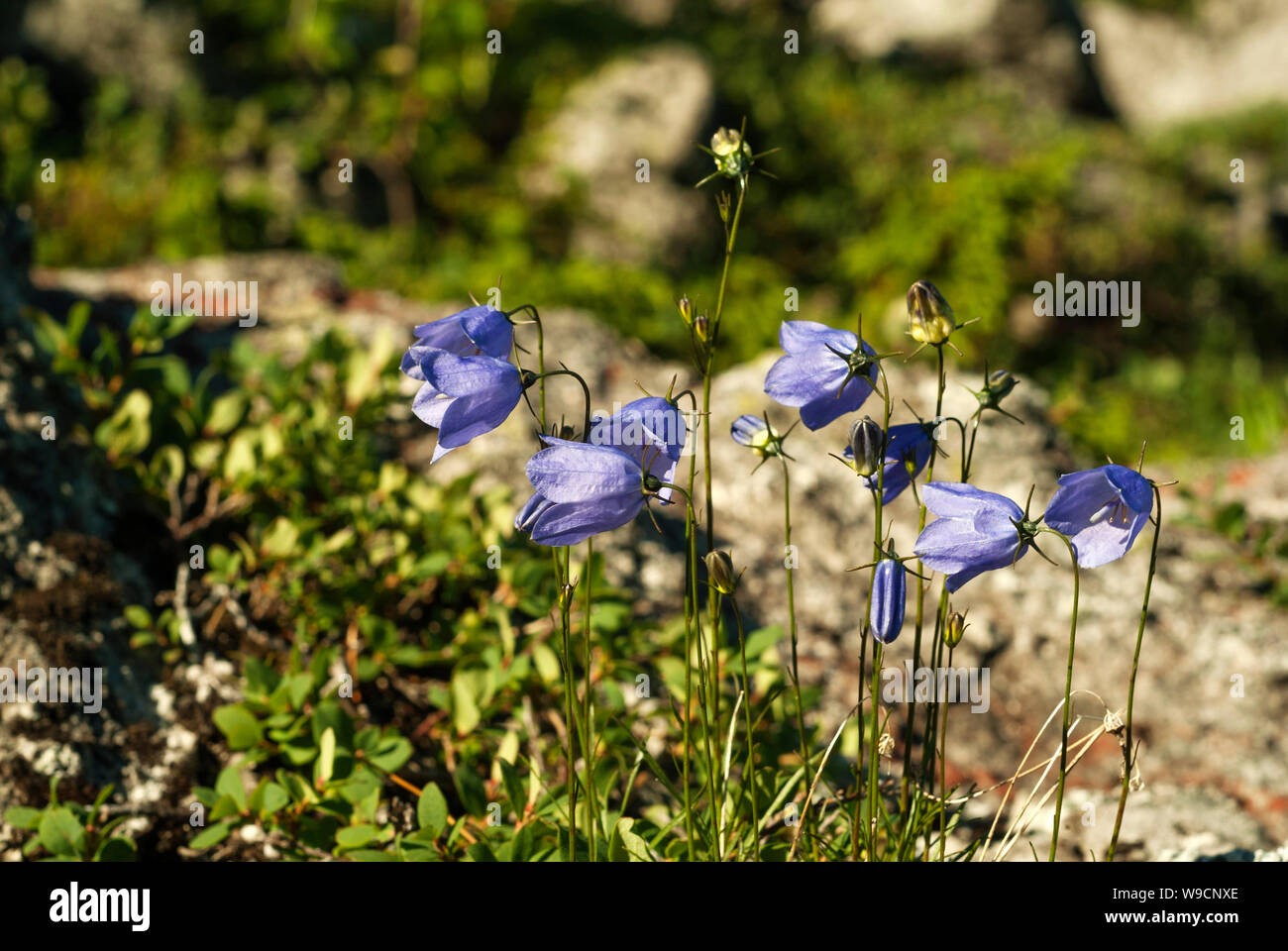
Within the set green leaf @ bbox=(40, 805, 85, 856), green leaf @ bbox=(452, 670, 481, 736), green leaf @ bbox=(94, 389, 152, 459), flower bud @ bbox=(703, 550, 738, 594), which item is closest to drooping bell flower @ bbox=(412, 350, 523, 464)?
flower bud @ bbox=(703, 550, 738, 594)

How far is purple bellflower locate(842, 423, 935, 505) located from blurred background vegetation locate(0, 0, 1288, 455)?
4.37 metres

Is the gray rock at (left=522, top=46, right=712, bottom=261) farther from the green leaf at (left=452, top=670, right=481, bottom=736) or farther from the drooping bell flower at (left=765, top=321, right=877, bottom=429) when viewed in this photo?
the drooping bell flower at (left=765, top=321, right=877, bottom=429)

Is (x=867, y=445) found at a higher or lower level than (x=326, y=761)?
higher

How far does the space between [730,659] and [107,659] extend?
1531 millimetres

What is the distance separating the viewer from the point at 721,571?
1.51 meters

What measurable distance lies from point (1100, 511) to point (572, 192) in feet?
21.5

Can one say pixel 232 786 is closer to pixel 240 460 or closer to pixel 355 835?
pixel 355 835

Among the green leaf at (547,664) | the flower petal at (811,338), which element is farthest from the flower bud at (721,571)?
the green leaf at (547,664)

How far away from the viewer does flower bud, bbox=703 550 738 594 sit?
4.95 feet

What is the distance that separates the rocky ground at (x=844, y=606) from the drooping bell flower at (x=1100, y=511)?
82cm

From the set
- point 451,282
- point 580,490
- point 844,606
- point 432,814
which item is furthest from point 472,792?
point 451,282

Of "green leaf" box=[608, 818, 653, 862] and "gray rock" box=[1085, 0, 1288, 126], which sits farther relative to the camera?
"gray rock" box=[1085, 0, 1288, 126]
